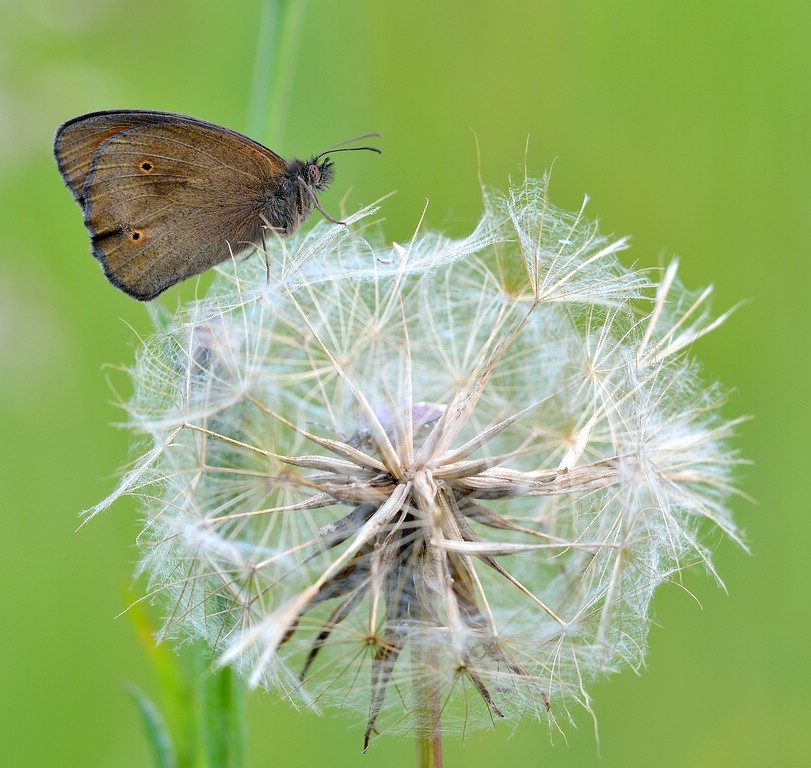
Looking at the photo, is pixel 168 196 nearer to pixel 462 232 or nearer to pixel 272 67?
pixel 272 67

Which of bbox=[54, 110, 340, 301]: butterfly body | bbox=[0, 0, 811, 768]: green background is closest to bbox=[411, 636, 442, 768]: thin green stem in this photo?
bbox=[0, 0, 811, 768]: green background

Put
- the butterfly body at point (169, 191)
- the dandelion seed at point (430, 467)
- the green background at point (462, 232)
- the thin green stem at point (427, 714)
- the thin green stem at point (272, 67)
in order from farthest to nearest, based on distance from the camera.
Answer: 1. the green background at point (462, 232)
2. the butterfly body at point (169, 191)
3. the thin green stem at point (272, 67)
4. the dandelion seed at point (430, 467)
5. the thin green stem at point (427, 714)

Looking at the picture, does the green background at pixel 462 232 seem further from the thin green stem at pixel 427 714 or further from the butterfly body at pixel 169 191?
the thin green stem at pixel 427 714

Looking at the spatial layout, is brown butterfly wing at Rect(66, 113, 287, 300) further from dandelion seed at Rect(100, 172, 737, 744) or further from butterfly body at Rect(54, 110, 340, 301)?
dandelion seed at Rect(100, 172, 737, 744)

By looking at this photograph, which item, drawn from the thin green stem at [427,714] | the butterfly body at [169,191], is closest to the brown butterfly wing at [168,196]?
the butterfly body at [169,191]

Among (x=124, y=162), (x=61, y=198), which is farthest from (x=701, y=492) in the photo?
(x=61, y=198)

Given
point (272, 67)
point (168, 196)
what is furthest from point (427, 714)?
point (168, 196)
